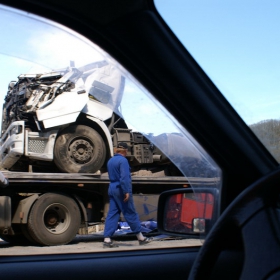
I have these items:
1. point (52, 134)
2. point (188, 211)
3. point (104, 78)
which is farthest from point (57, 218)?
point (104, 78)

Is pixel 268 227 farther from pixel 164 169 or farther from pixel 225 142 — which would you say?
pixel 164 169

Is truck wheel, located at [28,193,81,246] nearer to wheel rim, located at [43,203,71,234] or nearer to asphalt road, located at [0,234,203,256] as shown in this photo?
wheel rim, located at [43,203,71,234]

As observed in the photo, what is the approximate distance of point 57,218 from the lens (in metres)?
7.85

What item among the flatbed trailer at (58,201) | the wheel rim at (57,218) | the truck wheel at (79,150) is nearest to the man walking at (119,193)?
the flatbed trailer at (58,201)

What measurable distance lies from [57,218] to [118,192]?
1638mm

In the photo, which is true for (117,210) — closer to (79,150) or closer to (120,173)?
(120,173)

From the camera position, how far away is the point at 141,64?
5.66ft

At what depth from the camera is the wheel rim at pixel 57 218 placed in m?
7.71

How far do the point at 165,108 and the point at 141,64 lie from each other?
178 mm

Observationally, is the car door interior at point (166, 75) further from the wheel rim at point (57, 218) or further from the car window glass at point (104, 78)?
the wheel rim at point (57, 218)

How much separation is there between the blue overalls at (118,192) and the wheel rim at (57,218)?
1.36 meters

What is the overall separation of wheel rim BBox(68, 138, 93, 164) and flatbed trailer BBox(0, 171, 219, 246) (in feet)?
0.82

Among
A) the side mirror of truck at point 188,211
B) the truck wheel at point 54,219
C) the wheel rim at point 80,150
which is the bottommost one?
the truck wheel at point 54,219

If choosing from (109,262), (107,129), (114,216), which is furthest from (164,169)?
(109,262)
